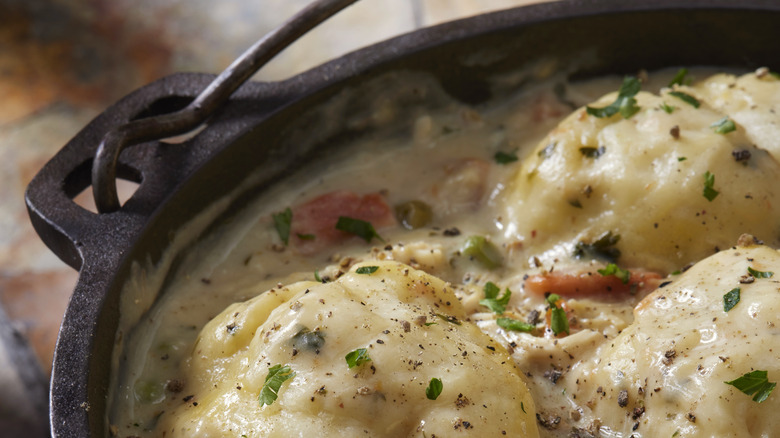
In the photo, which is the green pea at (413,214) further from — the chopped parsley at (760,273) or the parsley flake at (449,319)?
the chopped parsley at (760,273)

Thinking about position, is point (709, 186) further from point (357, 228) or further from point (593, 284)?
point (357, 228)

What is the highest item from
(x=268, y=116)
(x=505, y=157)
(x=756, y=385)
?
(x=268, y=116)

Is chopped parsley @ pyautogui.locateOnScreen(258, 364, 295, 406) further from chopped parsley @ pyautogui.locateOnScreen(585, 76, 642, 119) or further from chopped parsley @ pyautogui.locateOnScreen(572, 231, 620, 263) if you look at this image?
chopped parsley @ pyautogui.locateOnScreen(585, 76, 642, 119)

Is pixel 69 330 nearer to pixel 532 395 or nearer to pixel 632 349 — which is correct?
pixel 532 395

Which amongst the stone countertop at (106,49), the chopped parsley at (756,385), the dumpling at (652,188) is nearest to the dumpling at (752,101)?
the dumpling at (652,188)

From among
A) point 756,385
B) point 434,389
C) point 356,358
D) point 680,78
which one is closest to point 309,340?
point 356,358

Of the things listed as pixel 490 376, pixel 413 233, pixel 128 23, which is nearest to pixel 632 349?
pixel 490 376
